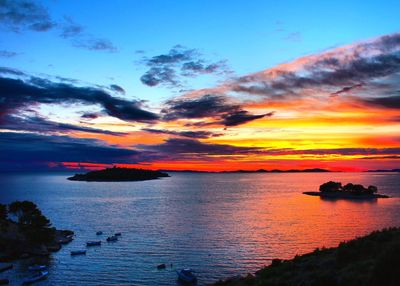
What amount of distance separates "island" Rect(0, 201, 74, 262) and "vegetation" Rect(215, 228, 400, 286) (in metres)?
57.2

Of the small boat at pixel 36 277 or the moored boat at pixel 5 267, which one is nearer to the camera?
the small boat at pixel 36 277

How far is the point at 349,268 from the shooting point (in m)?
26.8

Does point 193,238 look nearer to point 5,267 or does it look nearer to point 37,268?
point 37,268

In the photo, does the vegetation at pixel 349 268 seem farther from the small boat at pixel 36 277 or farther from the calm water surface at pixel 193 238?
the small boat at pixel 36 277

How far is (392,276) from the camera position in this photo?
19500 millimetres

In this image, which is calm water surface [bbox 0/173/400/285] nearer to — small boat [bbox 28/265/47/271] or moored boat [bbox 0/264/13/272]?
moored boat [bbox 0/264/13/272]

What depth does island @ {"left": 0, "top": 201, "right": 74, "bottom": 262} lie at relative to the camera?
75.8 m

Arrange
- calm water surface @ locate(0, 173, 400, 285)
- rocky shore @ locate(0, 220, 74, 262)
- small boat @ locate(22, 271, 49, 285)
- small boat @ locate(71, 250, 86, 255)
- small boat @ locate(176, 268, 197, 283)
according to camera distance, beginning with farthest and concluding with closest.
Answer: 1. small boat @ locate(71, 250, 86, 255)
2. rocky shore @ locate(0, 220, 74, 262)
3. calm water surface @ locate(0, 173, 400, 285)
4. small boat @ locate(22, 271, 49, 285)
5. small boat @ locate(176, 268, 197, 283)

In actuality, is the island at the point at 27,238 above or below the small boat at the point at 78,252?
above

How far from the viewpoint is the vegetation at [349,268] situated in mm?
20172

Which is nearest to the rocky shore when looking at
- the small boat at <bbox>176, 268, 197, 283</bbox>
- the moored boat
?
the moored boat

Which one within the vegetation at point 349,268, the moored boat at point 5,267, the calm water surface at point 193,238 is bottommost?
the calm water surface at point 193,238

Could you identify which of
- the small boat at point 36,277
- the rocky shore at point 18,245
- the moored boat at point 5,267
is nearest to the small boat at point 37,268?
the small boat at point 36,277

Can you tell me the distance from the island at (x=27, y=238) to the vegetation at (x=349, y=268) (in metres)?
57.2
